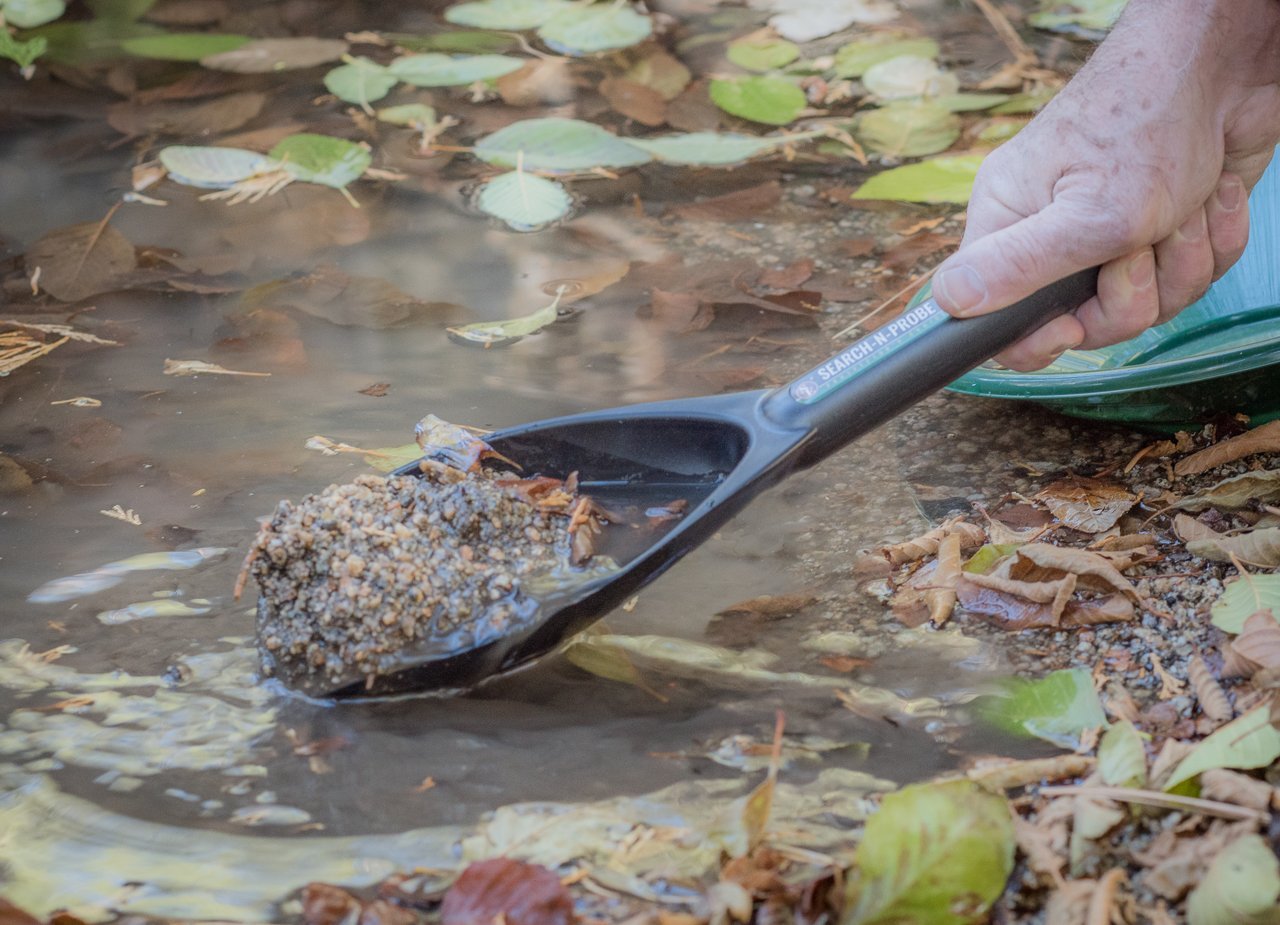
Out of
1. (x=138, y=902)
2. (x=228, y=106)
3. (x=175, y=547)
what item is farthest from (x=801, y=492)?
(x=228, y=106)

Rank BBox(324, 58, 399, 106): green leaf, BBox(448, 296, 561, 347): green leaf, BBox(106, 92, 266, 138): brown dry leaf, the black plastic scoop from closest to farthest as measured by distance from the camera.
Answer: the black plastic scoop
BBox(448, 296, 561, 347): green leaf
BBox(106, 92, 266, 138): brown dry leaf
BBox(324, 58, 399, 106): green leaf

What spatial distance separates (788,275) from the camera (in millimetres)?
2273

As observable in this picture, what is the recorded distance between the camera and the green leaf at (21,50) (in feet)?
10.1

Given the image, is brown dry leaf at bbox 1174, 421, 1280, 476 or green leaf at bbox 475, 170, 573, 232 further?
→ green leaf at bbox 475, 170, 573, 232

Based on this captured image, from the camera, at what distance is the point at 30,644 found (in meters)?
1.49

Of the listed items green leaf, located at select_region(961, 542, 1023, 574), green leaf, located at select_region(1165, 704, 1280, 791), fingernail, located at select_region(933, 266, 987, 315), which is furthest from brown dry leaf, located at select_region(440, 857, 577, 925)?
fingernail, located at select_region(933, 266, 987, 315)

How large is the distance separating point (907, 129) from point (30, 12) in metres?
2.41

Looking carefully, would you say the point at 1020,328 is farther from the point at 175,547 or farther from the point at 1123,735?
the point at 175,547

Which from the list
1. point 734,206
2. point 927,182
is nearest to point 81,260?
point 734,206

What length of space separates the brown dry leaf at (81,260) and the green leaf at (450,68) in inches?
37.0

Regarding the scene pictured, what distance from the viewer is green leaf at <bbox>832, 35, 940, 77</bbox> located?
9.96 ft

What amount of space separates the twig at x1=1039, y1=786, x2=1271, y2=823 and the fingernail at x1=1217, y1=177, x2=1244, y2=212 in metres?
0.88

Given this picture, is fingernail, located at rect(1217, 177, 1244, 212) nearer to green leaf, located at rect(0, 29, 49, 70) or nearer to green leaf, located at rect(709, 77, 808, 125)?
green leaf, located at rect(709, 77, 808, 125)

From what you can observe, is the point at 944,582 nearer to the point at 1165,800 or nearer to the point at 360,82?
the point at 1165,800
